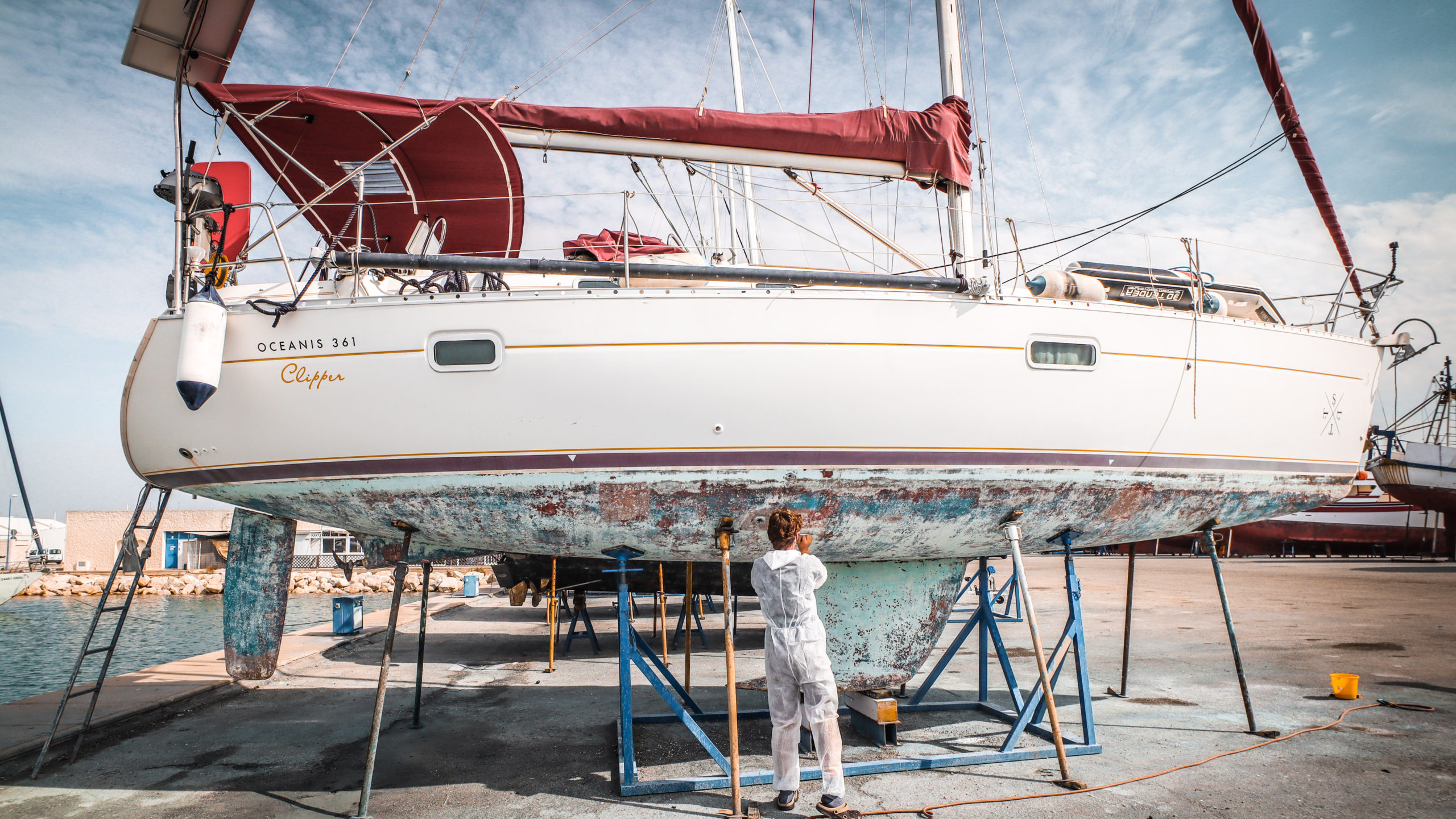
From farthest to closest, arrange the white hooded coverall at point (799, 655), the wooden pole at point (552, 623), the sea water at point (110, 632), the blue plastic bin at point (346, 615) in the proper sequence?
the sea water at point (110, 632), the blue plastic bin at point (346, 615), the wooden pole at point (552, 623), the white hooded coverall at point (799, 655)

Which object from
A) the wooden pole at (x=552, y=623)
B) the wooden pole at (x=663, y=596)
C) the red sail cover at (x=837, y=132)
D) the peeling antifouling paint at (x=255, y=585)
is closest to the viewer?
the red sail cover at (x=837, y=132)

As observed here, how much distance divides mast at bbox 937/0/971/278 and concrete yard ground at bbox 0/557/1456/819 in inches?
Answer: 148

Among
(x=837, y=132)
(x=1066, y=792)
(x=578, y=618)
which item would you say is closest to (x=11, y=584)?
(x=578, y=618)

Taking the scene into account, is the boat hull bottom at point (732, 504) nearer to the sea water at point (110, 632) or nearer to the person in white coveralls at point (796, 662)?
the person in white coveralls at point (796, 662)

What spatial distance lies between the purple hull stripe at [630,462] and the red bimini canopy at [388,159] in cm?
173

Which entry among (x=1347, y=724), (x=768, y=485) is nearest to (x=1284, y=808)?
(x=1347, y=724)

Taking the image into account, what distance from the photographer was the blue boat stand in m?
4.01

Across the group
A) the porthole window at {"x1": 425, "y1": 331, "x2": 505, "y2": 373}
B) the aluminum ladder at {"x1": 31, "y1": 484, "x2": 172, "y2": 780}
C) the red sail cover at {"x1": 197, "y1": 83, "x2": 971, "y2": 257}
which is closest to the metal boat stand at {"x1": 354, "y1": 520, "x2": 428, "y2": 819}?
the porthole window at {"x1": 425, "y1": 331, "x2": 505, "y2": 373}

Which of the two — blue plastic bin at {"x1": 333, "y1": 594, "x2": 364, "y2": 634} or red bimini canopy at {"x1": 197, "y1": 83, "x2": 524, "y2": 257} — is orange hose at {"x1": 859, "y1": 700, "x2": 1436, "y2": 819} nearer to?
red bimini canopy at {"x1": 197, "y1": 83, "x2": 524, "y2": 257}

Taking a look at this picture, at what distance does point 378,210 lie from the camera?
586cm

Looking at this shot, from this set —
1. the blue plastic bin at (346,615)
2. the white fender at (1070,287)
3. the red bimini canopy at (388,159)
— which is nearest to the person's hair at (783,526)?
the white fender at (1070,287)

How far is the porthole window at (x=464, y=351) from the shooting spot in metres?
3.76

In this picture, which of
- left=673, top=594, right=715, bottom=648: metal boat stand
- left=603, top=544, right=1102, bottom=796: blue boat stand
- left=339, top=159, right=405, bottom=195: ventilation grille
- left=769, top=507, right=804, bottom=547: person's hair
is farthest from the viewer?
left=673, top=594, right=715, bottom=648: metal boat stand

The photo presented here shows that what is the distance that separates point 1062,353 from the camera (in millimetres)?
4098
